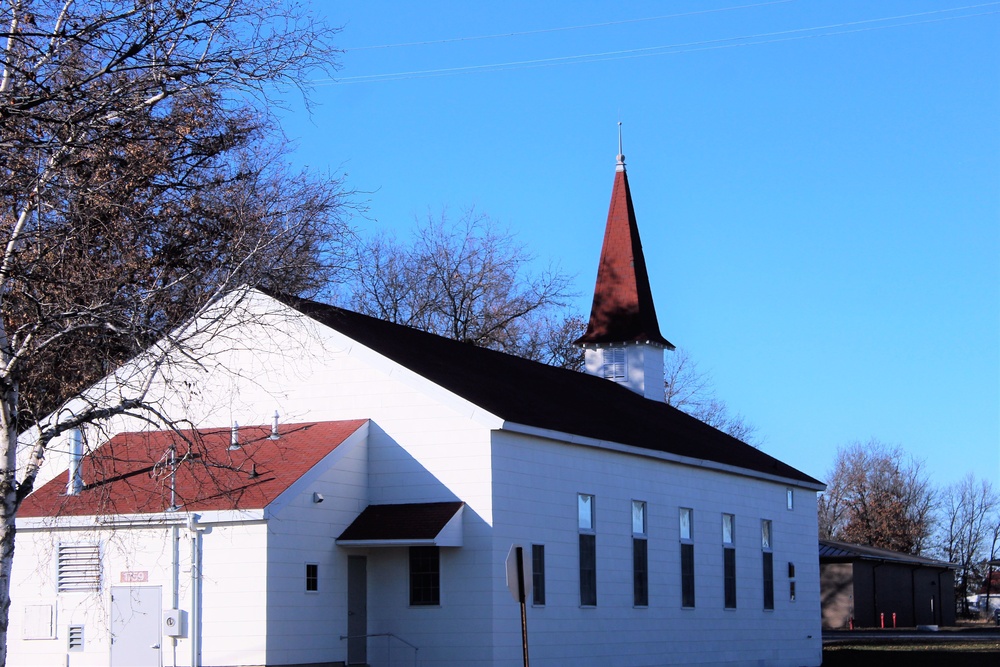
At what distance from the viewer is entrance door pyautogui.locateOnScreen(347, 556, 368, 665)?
2487 centimetres

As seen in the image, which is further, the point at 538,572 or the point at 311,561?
the point at 538,572

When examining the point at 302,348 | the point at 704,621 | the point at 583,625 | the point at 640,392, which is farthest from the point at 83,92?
the point at 640,392

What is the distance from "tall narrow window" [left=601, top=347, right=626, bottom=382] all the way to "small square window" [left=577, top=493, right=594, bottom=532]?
493 inches

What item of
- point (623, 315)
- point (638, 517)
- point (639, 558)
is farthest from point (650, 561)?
point (623, 315)

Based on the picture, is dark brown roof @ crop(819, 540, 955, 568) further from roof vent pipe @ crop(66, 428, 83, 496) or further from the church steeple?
roof vent pipe @ crop(66, 428, 83, 496)

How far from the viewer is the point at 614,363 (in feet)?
133

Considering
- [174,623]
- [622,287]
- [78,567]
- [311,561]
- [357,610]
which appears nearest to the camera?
[174,623]

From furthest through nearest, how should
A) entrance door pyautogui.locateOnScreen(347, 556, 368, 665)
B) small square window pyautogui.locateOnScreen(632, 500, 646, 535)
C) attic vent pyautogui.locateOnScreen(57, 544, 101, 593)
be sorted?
small square window pyautogui.locateOnScreen(632, 500, 646, 535) → entrance door pyautogui.locateOnScreen(347, 556, 368, 665) → attic vent pyautogui.locateOnScreen(57, 544, 101, 593)

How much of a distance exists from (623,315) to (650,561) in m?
12.2

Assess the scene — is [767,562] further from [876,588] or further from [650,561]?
[876,588]

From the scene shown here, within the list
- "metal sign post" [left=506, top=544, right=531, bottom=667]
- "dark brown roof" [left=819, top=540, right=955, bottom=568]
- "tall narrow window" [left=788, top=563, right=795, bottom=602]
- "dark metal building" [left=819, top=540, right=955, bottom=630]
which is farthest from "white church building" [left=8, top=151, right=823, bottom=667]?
"dark metal building" [left=819, top=540, right=955, bottom=630]

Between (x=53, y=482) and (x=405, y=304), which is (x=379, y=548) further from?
(x=405, y=304)

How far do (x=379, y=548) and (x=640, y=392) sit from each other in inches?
636

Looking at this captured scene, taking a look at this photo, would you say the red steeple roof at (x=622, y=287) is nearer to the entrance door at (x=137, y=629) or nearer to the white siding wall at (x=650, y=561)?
the white siding wall at (x=650, y=561)
